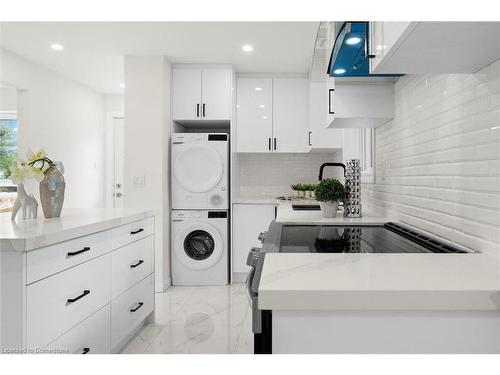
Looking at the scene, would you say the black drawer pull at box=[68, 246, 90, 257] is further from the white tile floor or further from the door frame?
the door frame

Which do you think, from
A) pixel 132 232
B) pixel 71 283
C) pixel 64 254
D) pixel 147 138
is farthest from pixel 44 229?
pixel 147 138

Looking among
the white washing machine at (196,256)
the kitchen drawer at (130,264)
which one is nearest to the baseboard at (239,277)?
the white washing machine at (196,256)

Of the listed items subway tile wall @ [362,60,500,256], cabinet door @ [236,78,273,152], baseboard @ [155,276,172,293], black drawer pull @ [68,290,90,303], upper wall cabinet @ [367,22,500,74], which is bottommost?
baseboard @ [155,276,172,293]

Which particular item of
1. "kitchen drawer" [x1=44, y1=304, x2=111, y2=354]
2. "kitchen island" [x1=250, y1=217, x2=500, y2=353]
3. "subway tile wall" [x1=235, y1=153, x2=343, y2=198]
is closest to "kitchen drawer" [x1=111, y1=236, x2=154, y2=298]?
"kitchen drawer" [x1=44, y1=304, x2=111, y2=354]

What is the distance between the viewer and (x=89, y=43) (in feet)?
12.0

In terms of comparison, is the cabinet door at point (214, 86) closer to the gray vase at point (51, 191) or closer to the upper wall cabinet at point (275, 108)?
the upper wall cabinet at point (275, 108)

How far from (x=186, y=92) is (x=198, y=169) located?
881 millimetres

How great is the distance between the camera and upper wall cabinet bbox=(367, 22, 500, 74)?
0.92 meters

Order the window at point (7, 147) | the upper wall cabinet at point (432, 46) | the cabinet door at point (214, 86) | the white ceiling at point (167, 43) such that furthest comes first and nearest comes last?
the window at point (7, 147)
the cabinet door at point (214, 86)
the white ceiling at point (167, 43)
the upper wall cabinet at point (432, 46)

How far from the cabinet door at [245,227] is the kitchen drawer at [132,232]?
1.45 metres

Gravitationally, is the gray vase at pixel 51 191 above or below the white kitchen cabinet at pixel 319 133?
below

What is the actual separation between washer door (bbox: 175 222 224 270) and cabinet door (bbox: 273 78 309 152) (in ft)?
4.18

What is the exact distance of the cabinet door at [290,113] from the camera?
4.58 metres

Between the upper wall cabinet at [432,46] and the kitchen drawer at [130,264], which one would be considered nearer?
the upper wall cabinet at [432,46]
